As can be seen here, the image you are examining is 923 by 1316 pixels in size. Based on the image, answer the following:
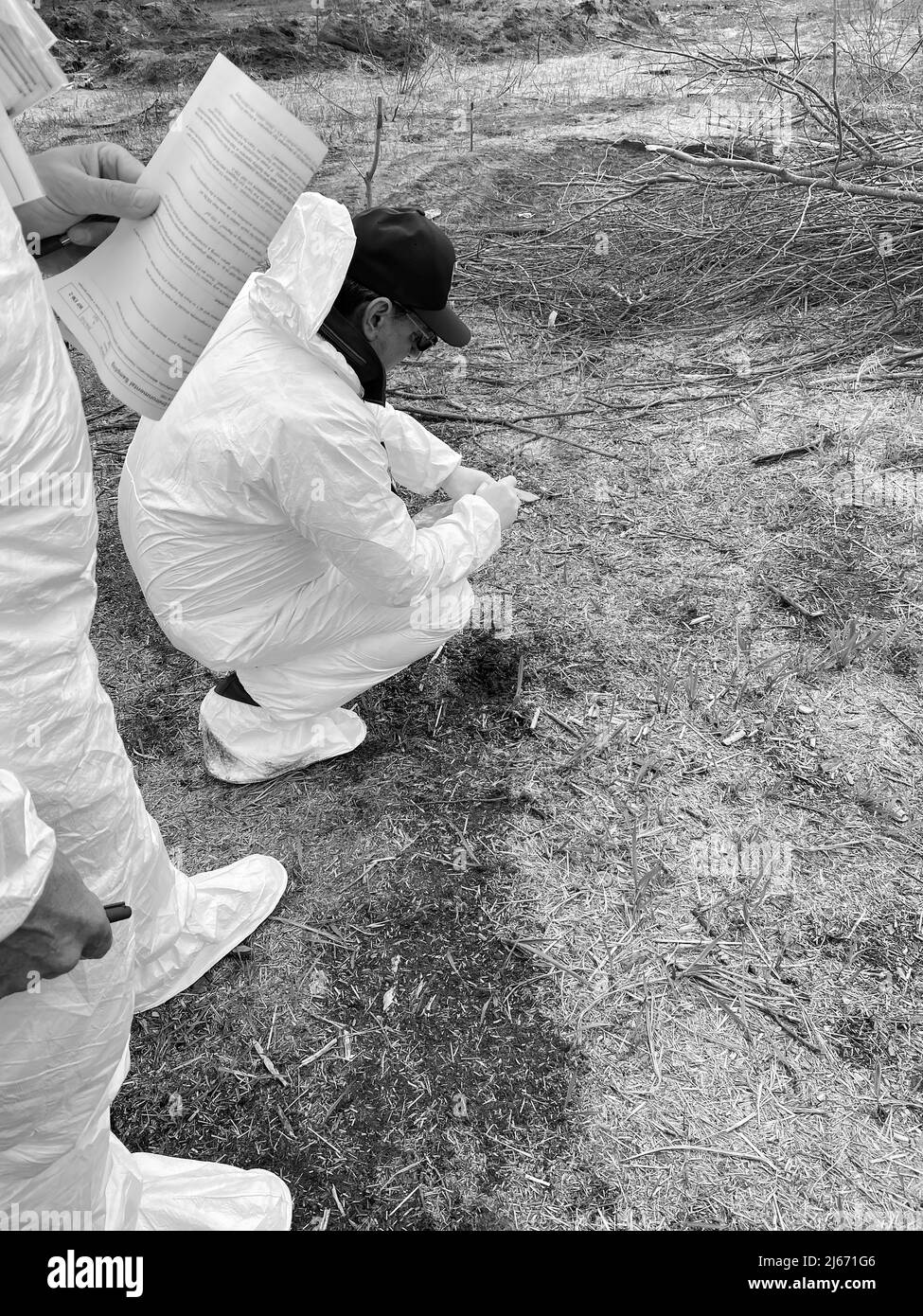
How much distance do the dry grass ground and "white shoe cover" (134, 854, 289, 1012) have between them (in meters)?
0.06

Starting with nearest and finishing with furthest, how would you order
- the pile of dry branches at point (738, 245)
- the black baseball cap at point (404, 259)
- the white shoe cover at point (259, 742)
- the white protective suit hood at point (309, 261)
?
the white protective suit hood at point (309, 261) < the black baseball cap at point (404, 259) < the white shoe cover at point (259, 742) < the pile of dry branches at point (738, 245)

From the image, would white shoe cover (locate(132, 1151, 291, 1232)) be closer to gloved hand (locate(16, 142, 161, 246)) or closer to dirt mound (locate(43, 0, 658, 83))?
gloved hand (locate(16, 142, 161, 246))

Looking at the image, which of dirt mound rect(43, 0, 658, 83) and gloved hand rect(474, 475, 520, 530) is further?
dirt mound rect(43, 0, 658, 83)

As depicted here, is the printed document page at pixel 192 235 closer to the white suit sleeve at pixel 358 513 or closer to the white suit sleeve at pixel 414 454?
the white suit sleeve at pixel 358 513

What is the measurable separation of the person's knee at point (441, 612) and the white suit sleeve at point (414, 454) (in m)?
0.39

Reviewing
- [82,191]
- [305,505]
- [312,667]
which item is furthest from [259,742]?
[82,191]

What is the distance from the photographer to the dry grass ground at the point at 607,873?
1749mm

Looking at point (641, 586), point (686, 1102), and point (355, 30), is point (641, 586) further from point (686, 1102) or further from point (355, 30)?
point (355, 30)

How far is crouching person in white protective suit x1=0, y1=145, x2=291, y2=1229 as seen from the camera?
1.02m

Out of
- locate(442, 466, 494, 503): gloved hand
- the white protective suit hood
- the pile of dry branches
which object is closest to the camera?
the white protective suit hood

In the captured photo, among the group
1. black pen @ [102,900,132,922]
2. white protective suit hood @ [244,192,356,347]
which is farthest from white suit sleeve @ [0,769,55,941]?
white protective suit hood @ [244,192,356,347]

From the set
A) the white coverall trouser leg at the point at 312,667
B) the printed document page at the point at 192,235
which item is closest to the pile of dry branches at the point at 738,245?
the white coverall trouser leg at the point at 312,667

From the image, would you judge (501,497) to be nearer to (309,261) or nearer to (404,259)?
(404,259)

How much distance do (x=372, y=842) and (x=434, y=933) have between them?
30 cm
